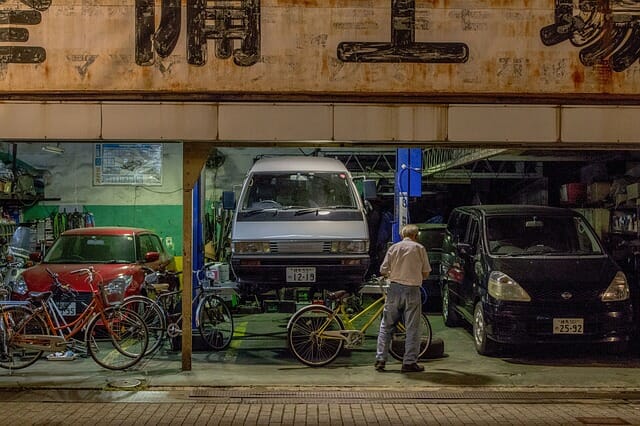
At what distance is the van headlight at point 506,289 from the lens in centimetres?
853

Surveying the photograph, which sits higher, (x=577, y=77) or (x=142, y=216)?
(x=577, y=77)

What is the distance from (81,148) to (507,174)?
10.3 metres

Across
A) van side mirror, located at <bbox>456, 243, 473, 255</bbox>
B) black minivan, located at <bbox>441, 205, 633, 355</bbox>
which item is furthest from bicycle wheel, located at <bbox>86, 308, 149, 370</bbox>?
van side mirror, located at <bbox>456, 243, 473, 255</bbox>

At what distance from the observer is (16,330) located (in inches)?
319

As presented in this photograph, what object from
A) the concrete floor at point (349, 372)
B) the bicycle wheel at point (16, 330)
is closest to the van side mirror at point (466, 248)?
the concrete floor at point (349, 372)

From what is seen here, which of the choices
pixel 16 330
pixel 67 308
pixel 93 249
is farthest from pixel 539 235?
pixel 16 330

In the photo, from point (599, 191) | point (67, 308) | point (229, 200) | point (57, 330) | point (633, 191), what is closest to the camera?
point (57, 330)

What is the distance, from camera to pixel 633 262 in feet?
37.1

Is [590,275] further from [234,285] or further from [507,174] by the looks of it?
[507,174]

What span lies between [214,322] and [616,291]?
18.0 feet

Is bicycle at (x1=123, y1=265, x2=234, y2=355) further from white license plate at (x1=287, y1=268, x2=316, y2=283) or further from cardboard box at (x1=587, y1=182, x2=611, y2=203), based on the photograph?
cardboard box at (x1=587, y1=182, x2=611, y2=203)

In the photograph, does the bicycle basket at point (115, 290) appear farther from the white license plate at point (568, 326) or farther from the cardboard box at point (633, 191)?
the cardboard box at point (633, 191)

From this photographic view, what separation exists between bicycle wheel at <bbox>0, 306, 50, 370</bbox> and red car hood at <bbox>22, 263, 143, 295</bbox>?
3.53 feet

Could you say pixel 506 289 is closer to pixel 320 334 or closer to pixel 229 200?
pixel 320 334
